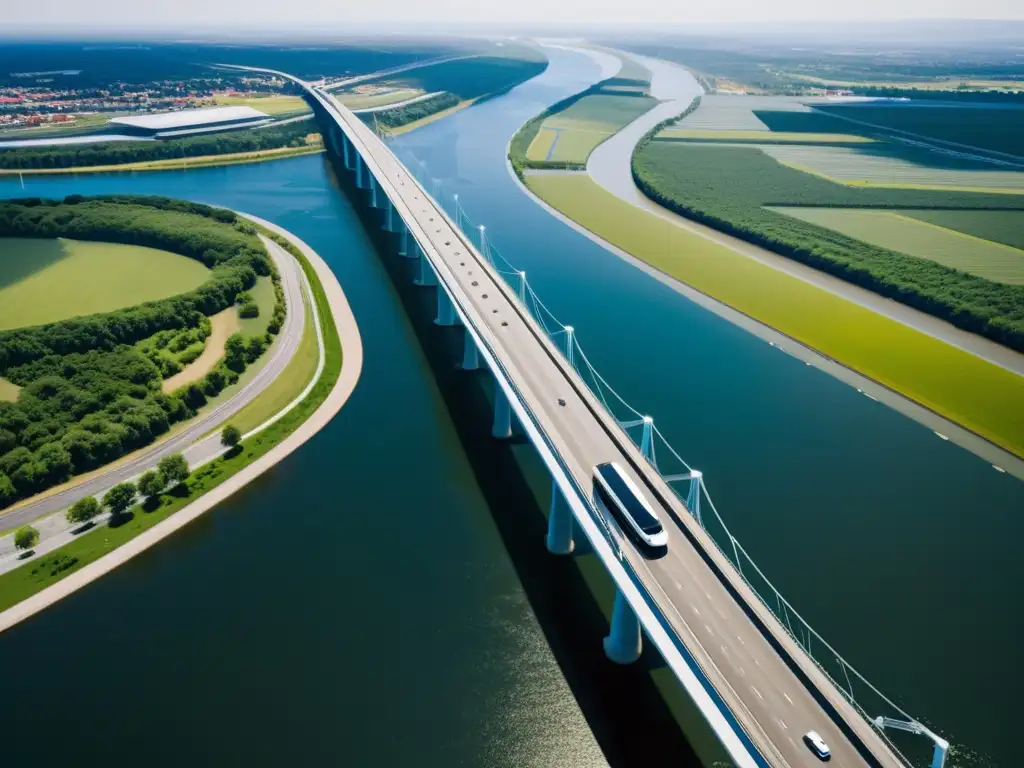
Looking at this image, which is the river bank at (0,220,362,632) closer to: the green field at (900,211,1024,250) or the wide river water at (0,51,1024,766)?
the wide river water at (0,51,1024,766)

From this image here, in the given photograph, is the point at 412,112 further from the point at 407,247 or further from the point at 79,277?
the point at 79,277

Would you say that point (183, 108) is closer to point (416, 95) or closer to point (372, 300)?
point (416, 95)

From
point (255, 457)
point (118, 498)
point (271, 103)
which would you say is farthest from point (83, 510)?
point (271, 103)

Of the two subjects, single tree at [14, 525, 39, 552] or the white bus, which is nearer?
the white bus

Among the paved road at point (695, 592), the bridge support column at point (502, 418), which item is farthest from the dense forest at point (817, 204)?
the bridge support column at point (502, 418)

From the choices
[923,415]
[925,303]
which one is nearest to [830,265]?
[925,303]

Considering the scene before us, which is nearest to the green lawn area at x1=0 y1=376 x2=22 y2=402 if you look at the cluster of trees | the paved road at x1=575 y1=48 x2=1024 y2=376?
the paved road at x1=575 y1=48 x2=1024 y2=376
